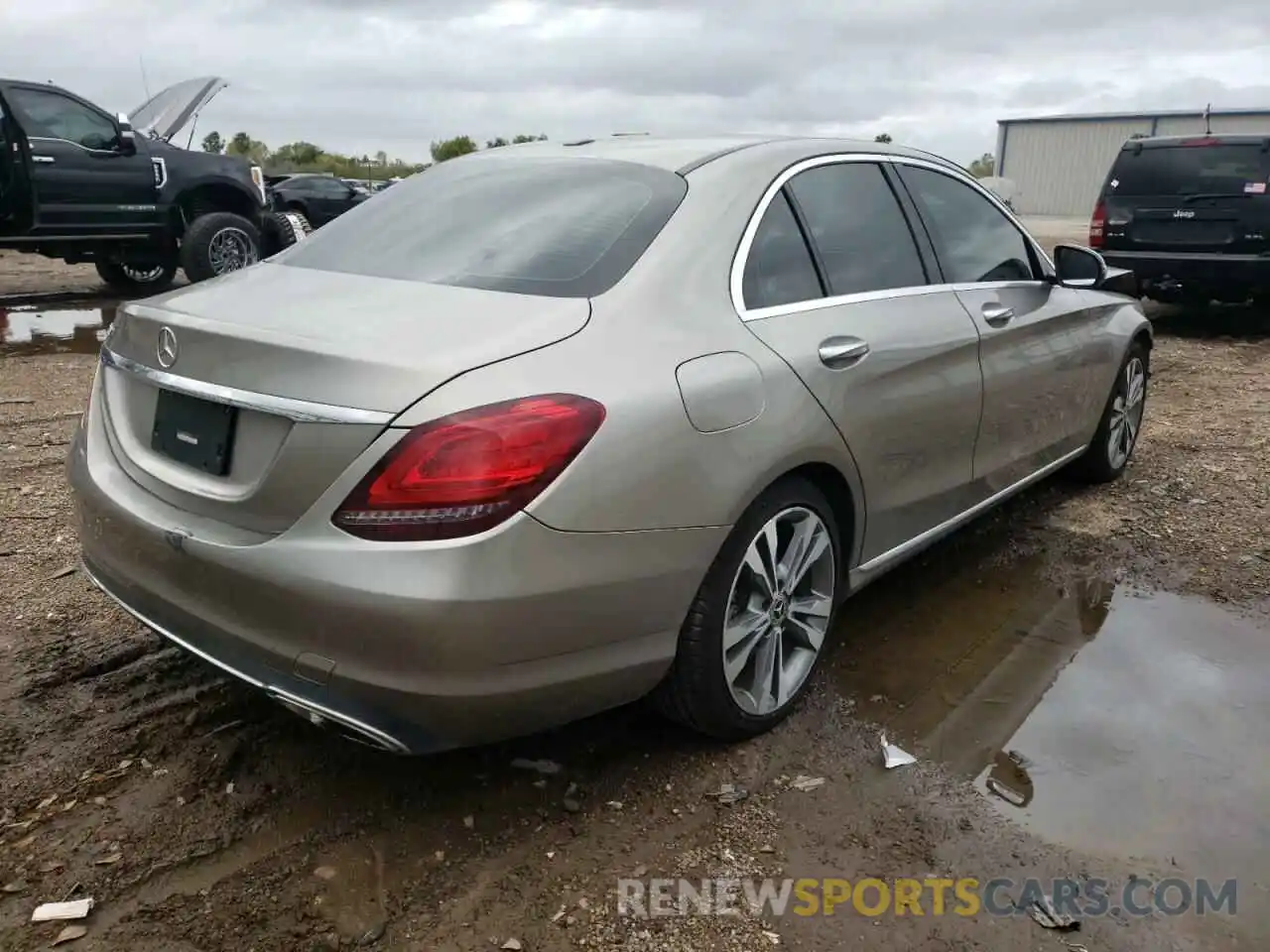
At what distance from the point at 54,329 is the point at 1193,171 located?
10.1 metres

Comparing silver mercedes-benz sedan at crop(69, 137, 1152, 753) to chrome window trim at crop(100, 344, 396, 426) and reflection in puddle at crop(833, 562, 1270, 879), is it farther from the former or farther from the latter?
reflection in puddle at crop(833, 562, 1270, 879)

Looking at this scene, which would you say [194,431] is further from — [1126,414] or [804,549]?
[1126,414]

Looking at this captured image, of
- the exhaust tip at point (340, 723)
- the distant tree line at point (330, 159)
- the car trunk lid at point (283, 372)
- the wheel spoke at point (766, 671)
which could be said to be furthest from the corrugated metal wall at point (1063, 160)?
the exhaust tip at point (340, 723)

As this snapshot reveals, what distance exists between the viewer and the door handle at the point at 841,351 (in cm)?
286

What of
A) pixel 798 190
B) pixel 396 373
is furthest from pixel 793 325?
pixel 396 373

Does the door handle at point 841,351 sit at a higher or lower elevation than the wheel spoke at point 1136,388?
higher

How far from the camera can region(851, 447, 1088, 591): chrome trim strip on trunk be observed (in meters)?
3.21

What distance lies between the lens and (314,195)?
A: 67.5 feet

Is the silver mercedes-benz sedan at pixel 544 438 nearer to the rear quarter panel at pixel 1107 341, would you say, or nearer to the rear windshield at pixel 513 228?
the rear windshield at pixel 513 228

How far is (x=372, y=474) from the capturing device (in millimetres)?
2090

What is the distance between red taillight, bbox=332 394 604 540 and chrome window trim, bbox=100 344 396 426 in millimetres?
102

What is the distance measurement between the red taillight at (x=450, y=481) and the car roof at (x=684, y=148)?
1.17 m

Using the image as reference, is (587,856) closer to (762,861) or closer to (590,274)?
(762,861)

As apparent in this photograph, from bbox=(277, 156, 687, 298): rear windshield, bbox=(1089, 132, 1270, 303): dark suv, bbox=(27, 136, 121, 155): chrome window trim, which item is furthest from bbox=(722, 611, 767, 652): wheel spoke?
bbox=(27, 136, 121, 155): chrome window trim
